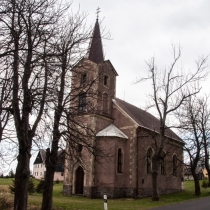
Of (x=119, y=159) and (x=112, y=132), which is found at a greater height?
(x=112, y=132)

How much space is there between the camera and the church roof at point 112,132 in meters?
26.8

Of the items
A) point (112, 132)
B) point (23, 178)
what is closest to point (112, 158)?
point (112, 132)

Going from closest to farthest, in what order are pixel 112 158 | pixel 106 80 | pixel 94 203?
pixel 94 203 < pixel 112 158 < pixel 106 80

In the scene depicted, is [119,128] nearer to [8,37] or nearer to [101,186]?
[101,186]

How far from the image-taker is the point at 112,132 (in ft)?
89.1

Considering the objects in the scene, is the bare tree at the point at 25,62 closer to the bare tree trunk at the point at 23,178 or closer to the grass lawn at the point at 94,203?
the bare tree trunk at the point at 23,178

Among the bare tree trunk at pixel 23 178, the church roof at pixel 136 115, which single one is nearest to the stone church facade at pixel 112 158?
the church roof at pixel 136 115

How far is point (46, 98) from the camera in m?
9.00

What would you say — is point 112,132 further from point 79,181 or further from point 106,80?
point 106,80

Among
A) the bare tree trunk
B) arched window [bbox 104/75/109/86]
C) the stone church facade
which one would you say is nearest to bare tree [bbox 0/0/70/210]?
the bare tree trunk

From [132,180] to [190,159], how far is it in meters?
6.57

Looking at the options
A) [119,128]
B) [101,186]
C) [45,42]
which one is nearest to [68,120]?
[45,42]

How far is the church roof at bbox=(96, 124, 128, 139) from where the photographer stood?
26791mm

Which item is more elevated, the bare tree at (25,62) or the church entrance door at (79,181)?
the bare tree at (25,62)
